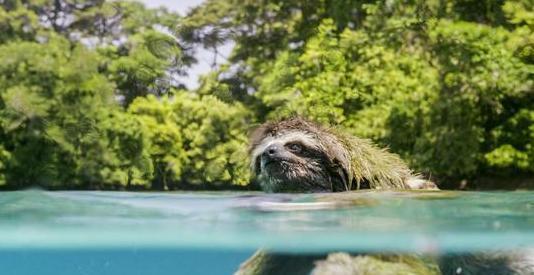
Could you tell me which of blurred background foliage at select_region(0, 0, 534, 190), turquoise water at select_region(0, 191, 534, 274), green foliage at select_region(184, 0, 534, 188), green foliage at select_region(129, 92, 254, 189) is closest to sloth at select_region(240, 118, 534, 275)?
turquoise water at select_region(0, 191, 534, 274)

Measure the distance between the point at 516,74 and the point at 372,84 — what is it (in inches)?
185

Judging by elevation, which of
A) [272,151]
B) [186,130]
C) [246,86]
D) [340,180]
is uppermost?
[246,86]

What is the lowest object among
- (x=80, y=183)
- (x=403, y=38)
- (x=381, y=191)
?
(x=80, y=183)

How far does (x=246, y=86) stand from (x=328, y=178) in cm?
2129

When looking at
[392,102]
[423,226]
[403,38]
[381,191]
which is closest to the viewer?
[381,191]

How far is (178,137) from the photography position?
88.2 ft

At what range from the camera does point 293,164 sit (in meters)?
8.30

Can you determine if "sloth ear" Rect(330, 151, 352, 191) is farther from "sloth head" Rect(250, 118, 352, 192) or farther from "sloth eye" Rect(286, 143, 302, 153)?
"sloth eye" Rect(286, 143, 302, 153)

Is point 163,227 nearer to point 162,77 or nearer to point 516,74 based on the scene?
point 516,74

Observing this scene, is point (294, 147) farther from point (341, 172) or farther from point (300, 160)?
point (341, 172)

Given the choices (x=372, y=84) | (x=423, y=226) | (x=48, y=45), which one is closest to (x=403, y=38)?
(x=372, y=84)

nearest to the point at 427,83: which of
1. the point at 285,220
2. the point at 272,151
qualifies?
the point at 285,220

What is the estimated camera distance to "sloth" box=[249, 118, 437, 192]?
8.33m

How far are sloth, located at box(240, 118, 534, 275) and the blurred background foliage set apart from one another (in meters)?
10.5
